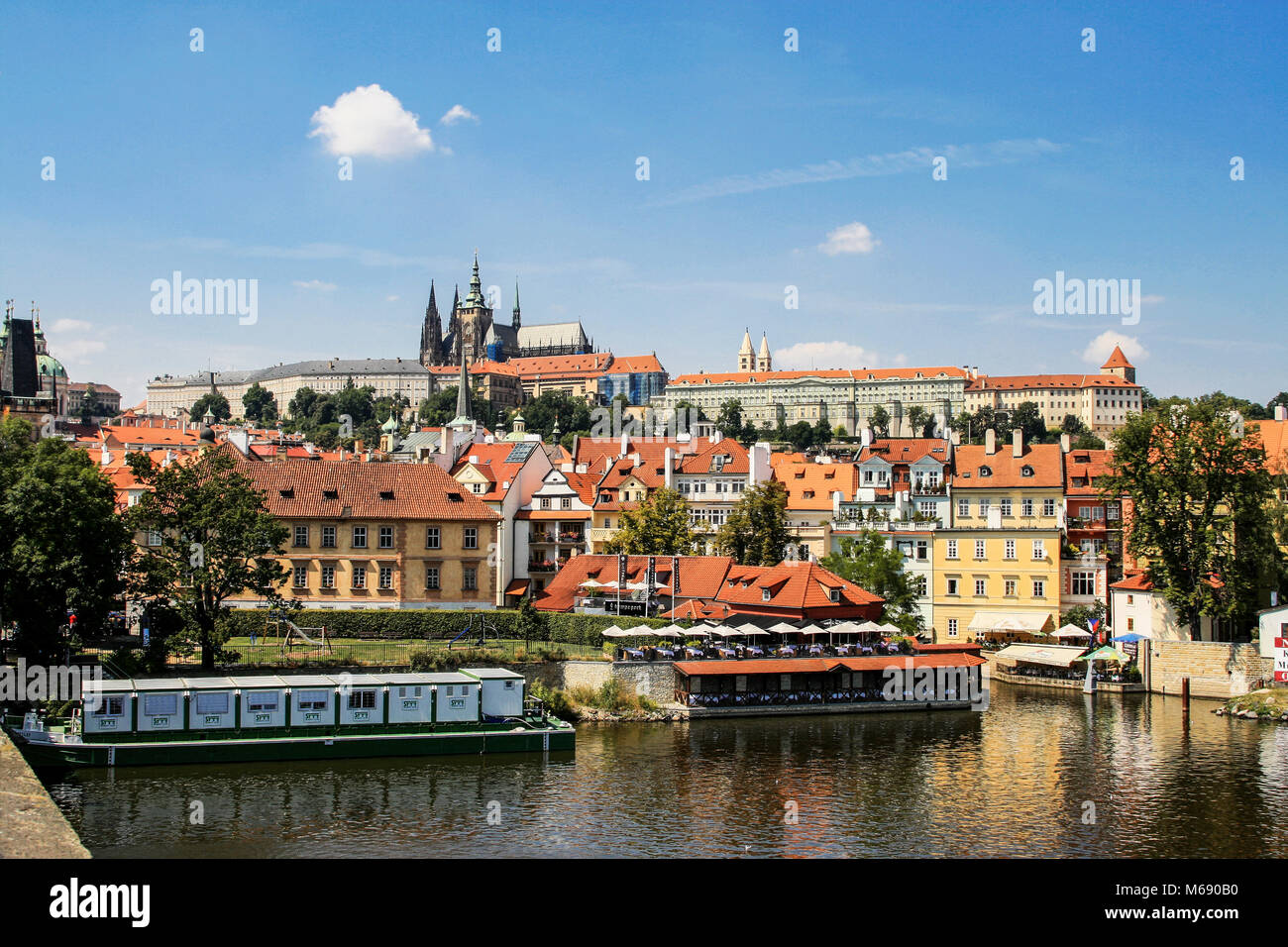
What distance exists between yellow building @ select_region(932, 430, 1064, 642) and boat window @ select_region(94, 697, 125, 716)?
4267cm

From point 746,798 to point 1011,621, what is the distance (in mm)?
33140

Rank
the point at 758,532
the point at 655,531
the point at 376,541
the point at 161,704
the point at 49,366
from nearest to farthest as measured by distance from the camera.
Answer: the point at 161,704 → the point at 376,541 → the point at 655,531 → the point at 758,532 → the point at 49,366

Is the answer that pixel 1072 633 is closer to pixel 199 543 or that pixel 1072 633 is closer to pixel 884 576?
pixel 884 576

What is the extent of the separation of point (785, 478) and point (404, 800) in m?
49.6

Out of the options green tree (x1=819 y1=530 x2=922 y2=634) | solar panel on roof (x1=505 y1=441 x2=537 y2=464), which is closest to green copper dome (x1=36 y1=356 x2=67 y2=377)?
solar panel on roof (x1=505 y1=441 x2=537 y2=464)

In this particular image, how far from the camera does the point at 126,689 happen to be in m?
38.2

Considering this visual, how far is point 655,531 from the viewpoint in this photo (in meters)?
63.8

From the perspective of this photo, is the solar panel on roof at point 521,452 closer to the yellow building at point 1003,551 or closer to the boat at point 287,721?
the yellow building at point 1003,551

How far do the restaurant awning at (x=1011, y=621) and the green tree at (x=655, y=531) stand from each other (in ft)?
52.0

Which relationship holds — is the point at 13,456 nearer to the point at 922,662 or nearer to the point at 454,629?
the point at 454,629

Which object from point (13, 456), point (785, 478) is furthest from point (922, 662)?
point (13, 456)

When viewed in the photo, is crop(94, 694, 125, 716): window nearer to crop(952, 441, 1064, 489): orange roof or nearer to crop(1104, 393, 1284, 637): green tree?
crop(1104, 393, 1284, 637): green tree

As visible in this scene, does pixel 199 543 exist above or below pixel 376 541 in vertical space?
above

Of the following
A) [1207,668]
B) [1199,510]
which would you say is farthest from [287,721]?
[1199,510]
